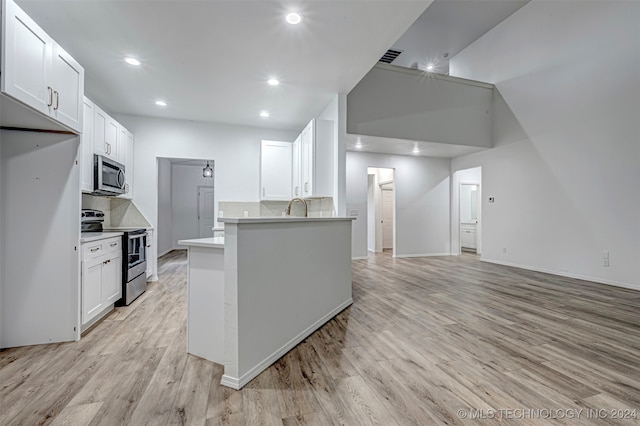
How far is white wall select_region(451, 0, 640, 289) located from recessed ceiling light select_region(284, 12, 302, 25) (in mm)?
4914

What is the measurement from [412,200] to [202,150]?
4.94m

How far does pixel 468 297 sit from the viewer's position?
3.61 metres

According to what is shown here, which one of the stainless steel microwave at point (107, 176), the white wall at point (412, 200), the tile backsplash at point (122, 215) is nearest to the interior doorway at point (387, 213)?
the white wall at point (412, 200)

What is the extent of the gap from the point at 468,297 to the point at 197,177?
309 inches

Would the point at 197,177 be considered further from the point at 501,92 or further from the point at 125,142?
the point at 501,92

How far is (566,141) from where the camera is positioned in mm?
4754

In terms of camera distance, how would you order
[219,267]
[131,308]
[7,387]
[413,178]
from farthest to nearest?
1. [413,178]
2. [131,308]
3. [219,267]
4. [7,387]

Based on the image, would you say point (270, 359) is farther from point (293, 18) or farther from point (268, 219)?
point (293, 18)

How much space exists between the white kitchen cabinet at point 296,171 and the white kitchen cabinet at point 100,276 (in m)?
2.56

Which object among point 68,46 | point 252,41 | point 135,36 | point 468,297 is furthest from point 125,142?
point 468,297

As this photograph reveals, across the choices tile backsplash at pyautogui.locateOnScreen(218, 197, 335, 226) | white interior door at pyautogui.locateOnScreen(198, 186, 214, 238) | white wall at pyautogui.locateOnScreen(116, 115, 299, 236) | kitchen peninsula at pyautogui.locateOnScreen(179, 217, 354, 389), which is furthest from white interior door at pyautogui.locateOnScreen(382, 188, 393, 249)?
kitchen peninsula at pyautogui.locateOnScreen(179, 217, 354, 389)

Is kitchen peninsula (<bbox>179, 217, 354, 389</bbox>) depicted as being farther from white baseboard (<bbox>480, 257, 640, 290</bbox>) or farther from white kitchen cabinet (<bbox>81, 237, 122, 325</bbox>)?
white baseboard (<bbox>480, 257, 640, 290</bbox>)

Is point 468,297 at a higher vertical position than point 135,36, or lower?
lower

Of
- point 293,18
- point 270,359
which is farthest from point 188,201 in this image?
point 270,359
